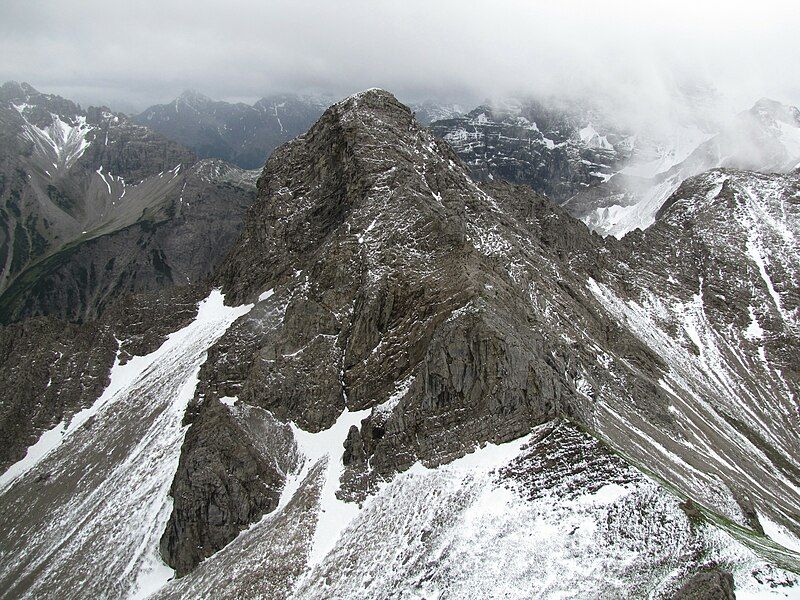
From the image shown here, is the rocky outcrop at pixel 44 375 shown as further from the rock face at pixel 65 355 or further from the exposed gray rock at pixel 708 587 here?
the exposed gray rock at pixel 708 587

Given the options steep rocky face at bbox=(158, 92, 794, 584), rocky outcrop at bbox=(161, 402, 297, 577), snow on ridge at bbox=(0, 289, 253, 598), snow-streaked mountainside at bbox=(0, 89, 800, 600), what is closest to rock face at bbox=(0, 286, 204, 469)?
snow-streaked mountainside at bbox=(0, 89, 800, 600)

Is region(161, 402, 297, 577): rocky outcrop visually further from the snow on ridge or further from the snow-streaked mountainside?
the snow on ridge

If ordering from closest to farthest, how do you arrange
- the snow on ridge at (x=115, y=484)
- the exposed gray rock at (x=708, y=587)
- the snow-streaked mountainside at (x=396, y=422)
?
1. the exposed gray rock at (x=708, y=587)
2. the snow-streaked mountainside at (x=396, y=422)
3. the snow on ridge at (x=115, y=484)

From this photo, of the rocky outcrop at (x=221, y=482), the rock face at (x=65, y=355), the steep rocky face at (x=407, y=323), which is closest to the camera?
the steep rocky face at (x=407, y=323)

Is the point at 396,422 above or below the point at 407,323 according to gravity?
below

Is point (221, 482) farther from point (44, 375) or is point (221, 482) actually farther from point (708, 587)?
point (44, 375)

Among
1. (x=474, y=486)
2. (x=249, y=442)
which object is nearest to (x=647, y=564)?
(x=474, y=486)

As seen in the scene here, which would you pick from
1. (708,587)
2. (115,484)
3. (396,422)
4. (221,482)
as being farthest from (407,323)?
(115,484)

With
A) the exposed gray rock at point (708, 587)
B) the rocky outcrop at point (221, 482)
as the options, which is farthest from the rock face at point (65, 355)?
the exposed gray rock at point (708, 587)

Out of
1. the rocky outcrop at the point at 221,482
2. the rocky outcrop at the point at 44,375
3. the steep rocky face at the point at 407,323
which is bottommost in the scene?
the rocky outcrop at the point at 44,375
